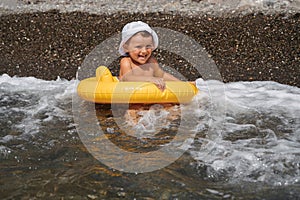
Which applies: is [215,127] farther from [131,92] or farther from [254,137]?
[131,92]

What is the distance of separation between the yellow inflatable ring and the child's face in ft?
1.23

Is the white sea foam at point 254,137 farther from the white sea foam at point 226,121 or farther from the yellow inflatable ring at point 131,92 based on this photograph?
the yellow inflatable ring at point 131,92

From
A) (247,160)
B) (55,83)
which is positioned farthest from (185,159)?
(55,83)

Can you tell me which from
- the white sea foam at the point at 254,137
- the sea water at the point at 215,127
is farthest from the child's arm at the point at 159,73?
the white sea foam at the point at 254,137

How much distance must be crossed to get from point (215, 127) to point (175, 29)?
3764 mm

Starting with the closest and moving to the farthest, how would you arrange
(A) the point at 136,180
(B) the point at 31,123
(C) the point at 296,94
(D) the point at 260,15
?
1. (A) the point at 136,180
2. (B) the point at 31,123
3. (C) the point at 296,94
4. (D) the point at 260,15

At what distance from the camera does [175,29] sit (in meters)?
7.98

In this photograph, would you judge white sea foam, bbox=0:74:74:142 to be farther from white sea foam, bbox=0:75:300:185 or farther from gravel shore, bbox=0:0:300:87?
gravel shore, bbox=0:0:300:87

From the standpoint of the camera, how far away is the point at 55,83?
6.23 metres

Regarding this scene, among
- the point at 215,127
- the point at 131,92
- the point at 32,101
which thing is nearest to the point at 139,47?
the point at 131,92

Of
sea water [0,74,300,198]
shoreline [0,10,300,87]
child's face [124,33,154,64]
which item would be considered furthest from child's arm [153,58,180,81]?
shoreline [0,10,300,87]

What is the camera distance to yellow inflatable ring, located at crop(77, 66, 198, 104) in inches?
182

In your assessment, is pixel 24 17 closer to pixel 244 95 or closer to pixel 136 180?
pixel 244 95

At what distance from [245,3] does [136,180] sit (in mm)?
6711
